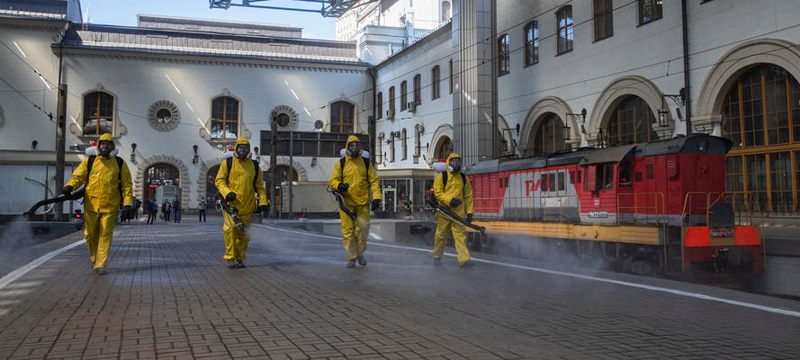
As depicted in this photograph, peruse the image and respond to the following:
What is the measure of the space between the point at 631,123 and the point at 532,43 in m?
7.38

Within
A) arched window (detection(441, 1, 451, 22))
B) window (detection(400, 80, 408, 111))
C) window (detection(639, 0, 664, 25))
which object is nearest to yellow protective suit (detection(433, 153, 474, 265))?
window (detection(639, 0, 664, 25))

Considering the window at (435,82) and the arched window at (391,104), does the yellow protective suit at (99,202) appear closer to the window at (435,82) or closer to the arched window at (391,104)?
the window at (435,82)

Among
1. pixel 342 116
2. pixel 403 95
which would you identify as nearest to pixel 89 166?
pixel 403 95

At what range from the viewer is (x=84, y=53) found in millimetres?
44719

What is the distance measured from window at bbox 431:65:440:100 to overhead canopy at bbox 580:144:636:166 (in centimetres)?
2503

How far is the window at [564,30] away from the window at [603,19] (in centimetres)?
150

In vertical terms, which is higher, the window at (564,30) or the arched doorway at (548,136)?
the window at (564,30)

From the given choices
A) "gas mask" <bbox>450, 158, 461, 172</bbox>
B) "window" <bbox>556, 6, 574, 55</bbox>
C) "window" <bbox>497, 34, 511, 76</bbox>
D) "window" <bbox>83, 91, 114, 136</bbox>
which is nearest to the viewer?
"gas mask" <bbox>450, 158, 461, 172</bbox>

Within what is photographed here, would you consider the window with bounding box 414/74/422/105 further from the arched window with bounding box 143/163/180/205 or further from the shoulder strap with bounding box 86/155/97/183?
the shoulder strap with bounding box 86/155/97/183

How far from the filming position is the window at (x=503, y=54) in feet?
102

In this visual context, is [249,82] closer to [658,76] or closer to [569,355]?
[658,76]

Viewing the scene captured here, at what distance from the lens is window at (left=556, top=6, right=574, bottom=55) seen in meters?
26.7

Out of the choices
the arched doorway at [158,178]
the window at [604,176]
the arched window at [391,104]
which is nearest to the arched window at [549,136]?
the window at [604,176]

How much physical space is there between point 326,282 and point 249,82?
4326 cm
